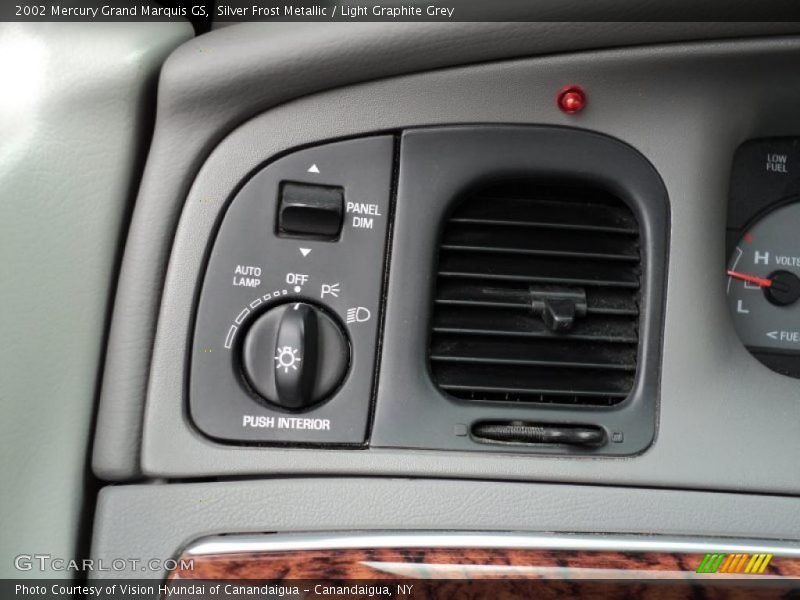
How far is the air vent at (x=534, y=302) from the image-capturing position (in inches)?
39.8

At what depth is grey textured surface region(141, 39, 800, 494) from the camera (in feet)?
3.13

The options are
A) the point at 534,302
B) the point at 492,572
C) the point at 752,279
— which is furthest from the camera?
the point at 752,279

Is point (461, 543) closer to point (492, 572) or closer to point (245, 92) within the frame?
point (492, 572)

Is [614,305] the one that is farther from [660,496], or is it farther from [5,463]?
[5,463]

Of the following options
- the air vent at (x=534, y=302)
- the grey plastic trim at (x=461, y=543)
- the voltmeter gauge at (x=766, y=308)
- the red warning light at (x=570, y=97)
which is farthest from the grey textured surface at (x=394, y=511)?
the red warning light at (x=570, y=97)

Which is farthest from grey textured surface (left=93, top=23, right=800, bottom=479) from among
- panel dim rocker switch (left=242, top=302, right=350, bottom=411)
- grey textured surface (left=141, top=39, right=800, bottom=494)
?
panel dim rocker switch (left=242, top=302, right=350, bottom=411)

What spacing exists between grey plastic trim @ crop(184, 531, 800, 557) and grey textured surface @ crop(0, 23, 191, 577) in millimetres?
193

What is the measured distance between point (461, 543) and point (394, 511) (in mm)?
86

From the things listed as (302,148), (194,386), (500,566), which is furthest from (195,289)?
(500,566)

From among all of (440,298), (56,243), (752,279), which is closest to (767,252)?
(752,279)

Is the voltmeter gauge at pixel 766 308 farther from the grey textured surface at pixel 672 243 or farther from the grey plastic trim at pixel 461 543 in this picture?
the grey plastic trim at pixel 461 543

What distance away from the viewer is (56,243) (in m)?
0.93

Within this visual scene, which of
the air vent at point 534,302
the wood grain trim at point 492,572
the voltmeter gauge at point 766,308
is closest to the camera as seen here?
the wood grain trim at point 492,572

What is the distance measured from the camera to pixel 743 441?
101 cm
